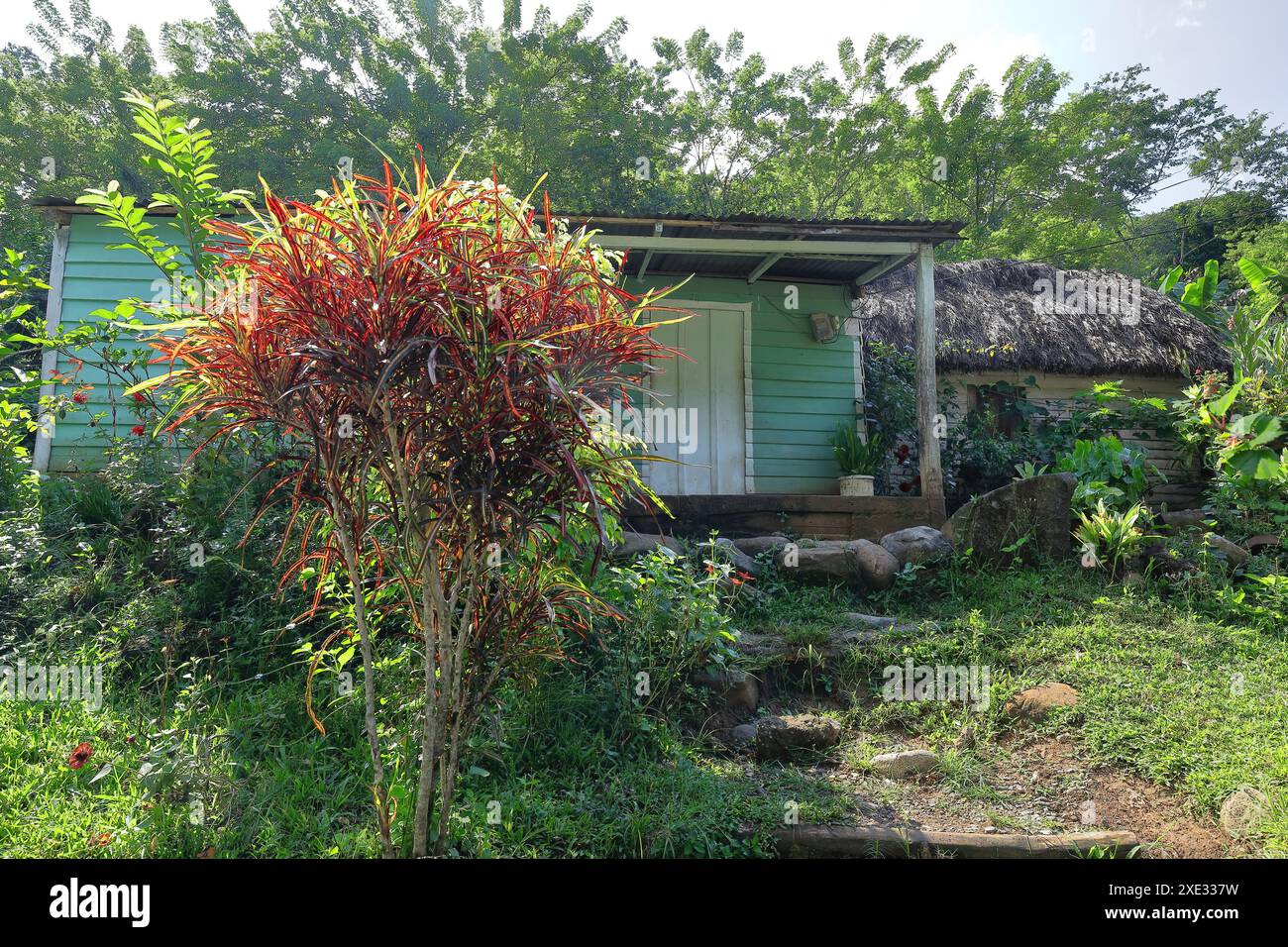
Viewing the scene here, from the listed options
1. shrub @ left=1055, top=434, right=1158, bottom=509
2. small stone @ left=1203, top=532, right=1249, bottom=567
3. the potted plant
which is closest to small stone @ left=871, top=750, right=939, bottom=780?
small stone @ left=1203, top=532, right=1249, bottom=567

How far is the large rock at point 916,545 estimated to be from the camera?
7.21m

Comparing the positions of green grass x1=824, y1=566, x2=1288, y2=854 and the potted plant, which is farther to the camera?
the potted plant

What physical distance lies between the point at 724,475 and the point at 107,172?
587 inches

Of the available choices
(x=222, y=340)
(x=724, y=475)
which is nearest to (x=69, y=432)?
(x=724, y=475)

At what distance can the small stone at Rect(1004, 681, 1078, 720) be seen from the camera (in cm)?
482

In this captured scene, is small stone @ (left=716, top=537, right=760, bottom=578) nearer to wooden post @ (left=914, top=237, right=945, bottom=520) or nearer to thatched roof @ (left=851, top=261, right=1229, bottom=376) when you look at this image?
wooden post @ (left=914, top=237, right=945, bottom=520)

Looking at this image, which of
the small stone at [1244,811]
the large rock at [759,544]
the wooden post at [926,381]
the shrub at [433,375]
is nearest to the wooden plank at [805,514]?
the wooden post at [926,381]

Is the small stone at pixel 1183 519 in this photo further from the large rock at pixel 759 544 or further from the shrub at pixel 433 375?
the shrub at pixel 433 375

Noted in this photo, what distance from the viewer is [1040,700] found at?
486 centimetres

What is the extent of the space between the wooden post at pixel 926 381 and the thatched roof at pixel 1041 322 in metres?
2.64

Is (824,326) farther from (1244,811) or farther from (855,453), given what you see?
(1244,811)

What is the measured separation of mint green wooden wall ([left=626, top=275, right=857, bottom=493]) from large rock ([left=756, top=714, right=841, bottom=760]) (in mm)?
5439

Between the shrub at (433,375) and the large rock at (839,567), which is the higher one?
the shrub at (433,375)
